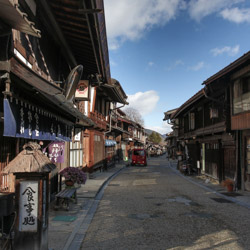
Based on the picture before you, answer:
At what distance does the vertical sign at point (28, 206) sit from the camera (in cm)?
469

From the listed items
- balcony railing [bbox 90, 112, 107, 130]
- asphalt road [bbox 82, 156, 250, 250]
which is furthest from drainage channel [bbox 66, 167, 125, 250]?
balcony railing [bbox 90, 112, 107, 130]

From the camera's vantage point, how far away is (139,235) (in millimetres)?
6477

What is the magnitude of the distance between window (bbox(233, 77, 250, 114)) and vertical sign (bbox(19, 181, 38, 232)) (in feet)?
36.4

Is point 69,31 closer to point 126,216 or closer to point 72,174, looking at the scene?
point 72,174

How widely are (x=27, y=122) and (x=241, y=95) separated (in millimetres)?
10970

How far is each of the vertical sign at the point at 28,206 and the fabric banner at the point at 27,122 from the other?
1069mm

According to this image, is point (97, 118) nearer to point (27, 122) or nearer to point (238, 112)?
point (238, 112)

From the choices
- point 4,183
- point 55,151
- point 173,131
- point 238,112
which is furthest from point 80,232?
point 173,131

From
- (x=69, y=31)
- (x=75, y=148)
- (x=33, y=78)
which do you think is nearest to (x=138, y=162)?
(x=75, y=148)

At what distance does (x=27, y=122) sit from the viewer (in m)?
6.21

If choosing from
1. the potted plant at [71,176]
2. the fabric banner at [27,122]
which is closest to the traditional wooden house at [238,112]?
the potted plant at [71,176]

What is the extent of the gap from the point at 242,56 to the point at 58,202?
32.8ft

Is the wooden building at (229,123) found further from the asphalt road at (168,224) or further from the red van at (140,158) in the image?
the red van at (140,158)

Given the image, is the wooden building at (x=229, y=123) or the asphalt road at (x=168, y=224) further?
the wooden building at (x=229, y=123)
